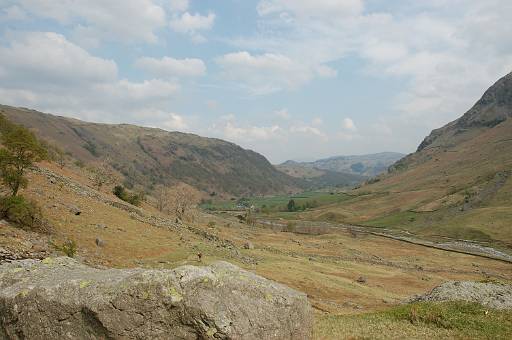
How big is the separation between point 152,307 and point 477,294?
2305 cm

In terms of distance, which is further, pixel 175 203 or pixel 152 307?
pixel 175 203

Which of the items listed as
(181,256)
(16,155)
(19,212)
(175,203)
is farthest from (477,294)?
(175,203)

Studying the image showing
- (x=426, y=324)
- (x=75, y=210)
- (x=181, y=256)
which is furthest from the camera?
(x=75, y=210)

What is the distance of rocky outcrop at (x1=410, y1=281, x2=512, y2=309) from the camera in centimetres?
2502

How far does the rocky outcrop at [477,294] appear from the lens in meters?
25.0

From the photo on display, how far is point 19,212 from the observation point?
37.2 metres

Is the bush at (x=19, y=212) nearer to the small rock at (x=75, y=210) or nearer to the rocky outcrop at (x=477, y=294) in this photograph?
the small rock at (x=75, y=210)

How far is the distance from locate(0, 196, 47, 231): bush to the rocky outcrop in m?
34.3

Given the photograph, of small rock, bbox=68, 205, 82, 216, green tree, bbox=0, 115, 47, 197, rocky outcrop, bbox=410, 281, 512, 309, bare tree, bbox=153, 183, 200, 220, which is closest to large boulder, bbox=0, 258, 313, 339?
rocky outcrop, bbox=410, 281, 512, 309

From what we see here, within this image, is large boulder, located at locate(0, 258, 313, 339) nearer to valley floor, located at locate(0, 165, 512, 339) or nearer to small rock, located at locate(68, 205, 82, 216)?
valley floor, located at locate(0, 165, 512, 339)

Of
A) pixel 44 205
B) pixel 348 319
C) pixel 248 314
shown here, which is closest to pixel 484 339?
pixel 348 319

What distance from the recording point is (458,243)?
148 metres

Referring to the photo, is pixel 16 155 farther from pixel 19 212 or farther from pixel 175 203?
pixel 175 203

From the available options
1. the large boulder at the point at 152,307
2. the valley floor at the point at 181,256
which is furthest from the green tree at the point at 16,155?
the large boulder at the point at 152,307
